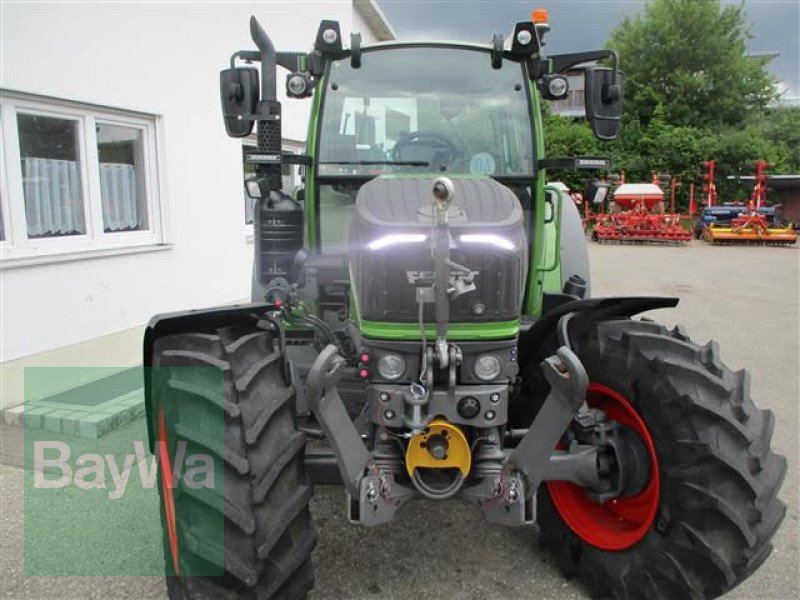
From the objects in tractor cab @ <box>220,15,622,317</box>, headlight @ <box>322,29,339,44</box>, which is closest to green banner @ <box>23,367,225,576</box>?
tractor cab @ <box>220,15,622,317</box>

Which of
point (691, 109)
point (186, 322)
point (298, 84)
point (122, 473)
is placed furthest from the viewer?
point (691, 109)

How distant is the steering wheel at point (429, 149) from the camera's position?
11.3ft

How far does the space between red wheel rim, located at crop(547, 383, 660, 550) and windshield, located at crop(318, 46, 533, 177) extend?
4.28ft

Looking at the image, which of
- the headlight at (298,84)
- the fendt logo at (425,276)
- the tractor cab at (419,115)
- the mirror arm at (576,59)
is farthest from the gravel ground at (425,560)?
the mirror arm at (576,59)

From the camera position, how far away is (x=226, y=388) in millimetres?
2387

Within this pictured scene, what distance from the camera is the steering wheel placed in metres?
3.45

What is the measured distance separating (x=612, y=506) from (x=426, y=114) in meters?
2.06

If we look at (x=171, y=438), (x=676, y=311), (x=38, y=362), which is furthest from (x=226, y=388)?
(x=676, y=311)

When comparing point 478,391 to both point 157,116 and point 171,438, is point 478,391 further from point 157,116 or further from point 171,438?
point 157,116

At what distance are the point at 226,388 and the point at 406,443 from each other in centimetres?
67

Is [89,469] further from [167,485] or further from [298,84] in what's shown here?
[298,84]

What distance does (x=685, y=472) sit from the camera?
246 cm

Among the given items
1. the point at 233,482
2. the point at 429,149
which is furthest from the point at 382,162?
the point at 233,482

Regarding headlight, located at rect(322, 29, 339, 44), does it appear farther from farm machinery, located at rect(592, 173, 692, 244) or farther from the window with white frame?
farm machinery, located at rect(592, 173, 692, 244)
